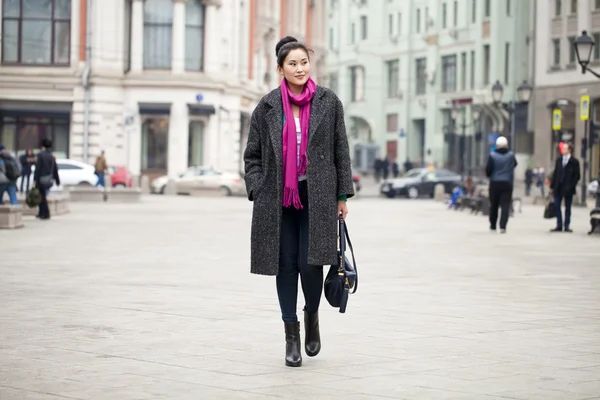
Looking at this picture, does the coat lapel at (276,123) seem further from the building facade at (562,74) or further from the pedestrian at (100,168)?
the building facade at (562,74)

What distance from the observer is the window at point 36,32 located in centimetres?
5866

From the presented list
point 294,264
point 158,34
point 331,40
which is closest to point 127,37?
point 158,34

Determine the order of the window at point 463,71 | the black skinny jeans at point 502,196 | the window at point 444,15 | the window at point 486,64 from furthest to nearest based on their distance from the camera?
the window at point 444,15 → the window at point 463,71 → the window at point 486,64 → the black skinny jeans at point 502,196

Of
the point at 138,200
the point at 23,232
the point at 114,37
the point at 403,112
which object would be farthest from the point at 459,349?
the point at 403,112

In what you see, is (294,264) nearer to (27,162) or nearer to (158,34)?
(27,162)

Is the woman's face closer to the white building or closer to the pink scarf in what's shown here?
the pink scarf

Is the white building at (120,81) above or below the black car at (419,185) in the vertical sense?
above

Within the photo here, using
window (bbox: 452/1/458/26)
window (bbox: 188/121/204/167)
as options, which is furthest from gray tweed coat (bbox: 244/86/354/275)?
window (bbox: 452/1/458/26)

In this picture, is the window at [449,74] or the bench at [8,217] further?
the window at [449,74]

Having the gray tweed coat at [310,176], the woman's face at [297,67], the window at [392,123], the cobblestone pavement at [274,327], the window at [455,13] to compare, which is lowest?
the cobblestone pavement at [274,327]

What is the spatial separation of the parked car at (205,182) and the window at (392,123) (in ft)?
143

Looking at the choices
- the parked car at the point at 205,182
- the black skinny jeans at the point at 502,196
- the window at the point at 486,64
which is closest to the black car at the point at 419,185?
the parked car at the point at 205,182

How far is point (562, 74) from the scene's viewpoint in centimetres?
7006

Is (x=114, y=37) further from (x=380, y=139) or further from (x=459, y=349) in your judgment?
(x=459, y=349)
